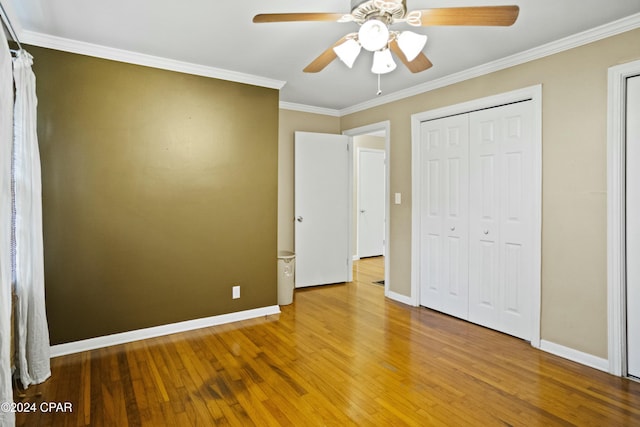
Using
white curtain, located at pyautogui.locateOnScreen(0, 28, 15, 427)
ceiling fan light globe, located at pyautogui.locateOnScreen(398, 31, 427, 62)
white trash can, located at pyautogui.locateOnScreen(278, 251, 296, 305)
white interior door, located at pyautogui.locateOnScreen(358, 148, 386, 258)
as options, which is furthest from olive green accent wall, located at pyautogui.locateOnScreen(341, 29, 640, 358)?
white interior door, located at pyautogui.locateOnScreen(358, 148, 386, 258)

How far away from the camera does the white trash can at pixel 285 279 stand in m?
4.00

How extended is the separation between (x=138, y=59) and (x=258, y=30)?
1183mm

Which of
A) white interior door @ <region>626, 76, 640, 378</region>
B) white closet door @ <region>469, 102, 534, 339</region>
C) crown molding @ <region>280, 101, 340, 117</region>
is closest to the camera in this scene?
white interior door @ <region>626, 76, 640, 378</region>

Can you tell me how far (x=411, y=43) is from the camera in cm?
183

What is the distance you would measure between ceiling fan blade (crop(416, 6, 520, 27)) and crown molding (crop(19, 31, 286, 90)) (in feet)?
7.29

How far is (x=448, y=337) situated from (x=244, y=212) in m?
2.23

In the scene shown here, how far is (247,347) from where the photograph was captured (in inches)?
116

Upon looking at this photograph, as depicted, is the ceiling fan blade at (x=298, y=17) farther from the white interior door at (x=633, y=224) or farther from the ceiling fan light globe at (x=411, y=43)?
the white interior door at (x=633, y=224)

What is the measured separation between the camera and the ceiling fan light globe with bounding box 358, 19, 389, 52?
5.36ft

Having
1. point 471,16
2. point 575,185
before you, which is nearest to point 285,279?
point 575,185

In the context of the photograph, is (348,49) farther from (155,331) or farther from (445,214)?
(155,331)

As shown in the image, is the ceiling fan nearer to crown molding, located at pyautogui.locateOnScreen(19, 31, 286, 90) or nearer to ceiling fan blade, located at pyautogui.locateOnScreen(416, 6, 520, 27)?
Result: ceiling fan blade, located at pyautogui.locateOnScreen(416, 6, 520, 27)

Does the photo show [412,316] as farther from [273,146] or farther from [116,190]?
[116,190]

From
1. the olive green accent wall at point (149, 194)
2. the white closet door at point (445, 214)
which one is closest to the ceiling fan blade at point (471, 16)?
the white closet door at point (445, 214)
